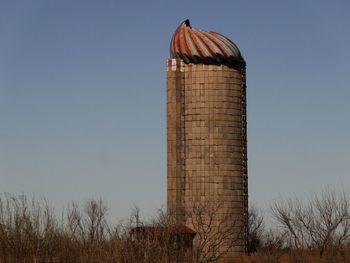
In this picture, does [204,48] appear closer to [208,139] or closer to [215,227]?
[208,139]

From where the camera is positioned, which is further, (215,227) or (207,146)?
(207,146)

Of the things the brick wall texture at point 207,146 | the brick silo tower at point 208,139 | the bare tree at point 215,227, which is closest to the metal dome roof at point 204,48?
the brick silo tower at point 208,139

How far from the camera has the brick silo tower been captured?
62.4m

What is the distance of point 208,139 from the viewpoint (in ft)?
206

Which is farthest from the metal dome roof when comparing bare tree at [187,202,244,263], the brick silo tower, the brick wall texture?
bare tree at [187,202,244,263]

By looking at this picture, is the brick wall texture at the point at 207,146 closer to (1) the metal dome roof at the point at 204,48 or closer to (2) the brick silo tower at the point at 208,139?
(2) the brick silo tower at the point at 208,139

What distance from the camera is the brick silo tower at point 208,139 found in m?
62.4

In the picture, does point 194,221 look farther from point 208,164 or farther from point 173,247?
point 173,247

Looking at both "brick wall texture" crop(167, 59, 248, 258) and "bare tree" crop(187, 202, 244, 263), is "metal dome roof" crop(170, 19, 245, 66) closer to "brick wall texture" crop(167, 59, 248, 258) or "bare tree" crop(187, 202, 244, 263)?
"brick wall texture" crop(167, 59, 248, 258)

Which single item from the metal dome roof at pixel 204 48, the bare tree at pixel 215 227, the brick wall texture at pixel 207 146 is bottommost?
the bare tree at pixel 215 227

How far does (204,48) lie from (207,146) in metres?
7.94

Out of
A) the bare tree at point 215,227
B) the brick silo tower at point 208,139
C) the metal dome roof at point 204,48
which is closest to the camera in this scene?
the bare tree at point 215,227

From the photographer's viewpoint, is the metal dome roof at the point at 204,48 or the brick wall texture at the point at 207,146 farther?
the metal dome roof at the point at 204,48

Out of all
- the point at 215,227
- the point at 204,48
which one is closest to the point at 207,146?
the point at 215,227
